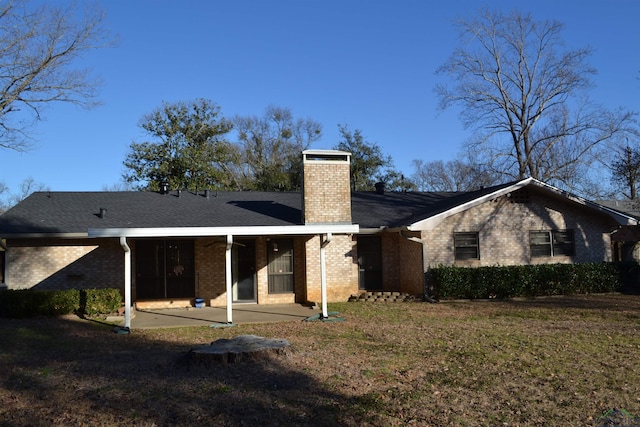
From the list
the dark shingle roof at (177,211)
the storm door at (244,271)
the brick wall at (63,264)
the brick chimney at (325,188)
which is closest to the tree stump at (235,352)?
the dark shingle roof at (177,211)

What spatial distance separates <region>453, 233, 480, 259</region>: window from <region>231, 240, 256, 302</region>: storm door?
643 cm

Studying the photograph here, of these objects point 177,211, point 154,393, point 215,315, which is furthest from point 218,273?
point 154,393

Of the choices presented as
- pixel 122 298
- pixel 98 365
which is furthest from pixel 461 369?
pixel 122 298

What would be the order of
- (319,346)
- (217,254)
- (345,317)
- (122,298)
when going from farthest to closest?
(217,254) → (122,298) → (345,317) → (319,346)

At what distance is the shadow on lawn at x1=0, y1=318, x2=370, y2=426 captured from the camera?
577 centimetres

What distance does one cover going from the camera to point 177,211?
1714cm

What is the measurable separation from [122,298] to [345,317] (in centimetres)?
650

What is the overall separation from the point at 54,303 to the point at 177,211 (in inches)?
186

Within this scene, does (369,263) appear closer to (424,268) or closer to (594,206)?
(424,268)

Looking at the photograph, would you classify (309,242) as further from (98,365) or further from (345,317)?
(98,365)

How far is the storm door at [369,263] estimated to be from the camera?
58.7ft

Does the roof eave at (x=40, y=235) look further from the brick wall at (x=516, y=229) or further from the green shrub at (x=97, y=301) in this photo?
the brick wall at (x=516, y=229)

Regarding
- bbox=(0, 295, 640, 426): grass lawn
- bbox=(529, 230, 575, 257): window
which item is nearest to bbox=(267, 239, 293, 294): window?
bbox=(0, 295, 640, 426): grass lawn

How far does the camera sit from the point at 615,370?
767 cm
